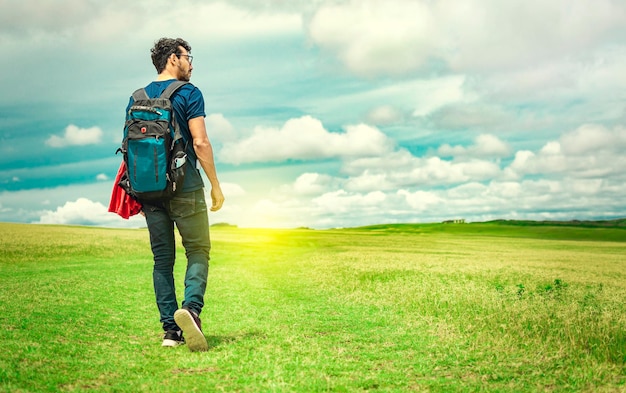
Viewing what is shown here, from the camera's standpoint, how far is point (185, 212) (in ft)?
22.5

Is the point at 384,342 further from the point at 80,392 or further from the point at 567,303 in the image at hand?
the point at 567,303

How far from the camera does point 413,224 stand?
3492 inches

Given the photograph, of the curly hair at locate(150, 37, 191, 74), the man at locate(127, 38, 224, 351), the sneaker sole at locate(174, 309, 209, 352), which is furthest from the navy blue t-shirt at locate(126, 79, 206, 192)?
the sneaker sole at locate(174, 309, 209, 352)

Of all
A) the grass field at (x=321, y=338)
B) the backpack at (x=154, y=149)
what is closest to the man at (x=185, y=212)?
the backpack at (x=154, y=149)

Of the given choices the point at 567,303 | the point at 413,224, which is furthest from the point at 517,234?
the point at 567,303

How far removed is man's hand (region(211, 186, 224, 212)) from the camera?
22.5 feet

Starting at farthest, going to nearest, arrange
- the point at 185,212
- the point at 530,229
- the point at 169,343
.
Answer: the point at 530,229
the point at 169,343
the point at 185,212

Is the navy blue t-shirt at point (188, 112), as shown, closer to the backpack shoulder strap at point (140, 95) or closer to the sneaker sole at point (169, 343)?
the backpack shoulder strap at point (140, 95)

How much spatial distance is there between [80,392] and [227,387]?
4.63 feet

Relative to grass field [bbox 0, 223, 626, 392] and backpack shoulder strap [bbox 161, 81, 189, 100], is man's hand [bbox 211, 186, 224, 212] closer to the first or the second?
backpack shoulder strap [bbox 161, 81, 189, 100]

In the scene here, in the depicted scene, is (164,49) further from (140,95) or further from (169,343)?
(169,343)

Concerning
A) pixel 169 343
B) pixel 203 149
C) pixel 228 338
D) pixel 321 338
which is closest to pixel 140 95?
pixel 203 149

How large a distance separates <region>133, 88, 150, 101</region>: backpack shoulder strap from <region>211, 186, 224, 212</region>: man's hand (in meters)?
1.42

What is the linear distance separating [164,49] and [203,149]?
1.55 metres
